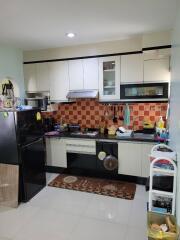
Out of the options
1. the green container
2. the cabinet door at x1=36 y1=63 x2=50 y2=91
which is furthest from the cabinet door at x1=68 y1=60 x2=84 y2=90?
the green container

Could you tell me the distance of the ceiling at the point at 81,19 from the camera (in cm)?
179

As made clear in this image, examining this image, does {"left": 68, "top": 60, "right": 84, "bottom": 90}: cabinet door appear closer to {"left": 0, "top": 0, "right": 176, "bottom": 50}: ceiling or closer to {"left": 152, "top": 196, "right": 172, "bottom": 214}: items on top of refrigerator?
{"left": 0, "top": 0, "right": 176, "bottom": 50}: ceiling

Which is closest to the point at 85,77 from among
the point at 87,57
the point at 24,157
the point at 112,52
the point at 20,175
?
the point at 87,57

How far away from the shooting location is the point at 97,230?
216 centimetres

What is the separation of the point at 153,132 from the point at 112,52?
1.51 m

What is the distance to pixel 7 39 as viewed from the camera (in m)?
2.87

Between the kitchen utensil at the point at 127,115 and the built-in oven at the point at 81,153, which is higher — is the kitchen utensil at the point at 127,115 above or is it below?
above

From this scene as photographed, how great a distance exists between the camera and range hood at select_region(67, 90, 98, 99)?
10.5 feet

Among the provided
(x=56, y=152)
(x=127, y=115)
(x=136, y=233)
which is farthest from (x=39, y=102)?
(x=136, y=233)

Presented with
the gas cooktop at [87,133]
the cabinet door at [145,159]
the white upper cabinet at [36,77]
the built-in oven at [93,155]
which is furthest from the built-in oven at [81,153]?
the white upper cabinet at [36,77]

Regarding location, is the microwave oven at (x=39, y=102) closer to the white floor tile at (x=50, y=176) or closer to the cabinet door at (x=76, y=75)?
the cabinet door at (x=76, y=75)

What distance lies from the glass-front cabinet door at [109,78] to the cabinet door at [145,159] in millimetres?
914

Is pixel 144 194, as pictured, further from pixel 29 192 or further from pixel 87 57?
pixel 87 57

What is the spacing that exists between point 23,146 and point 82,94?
1299 millimetres
